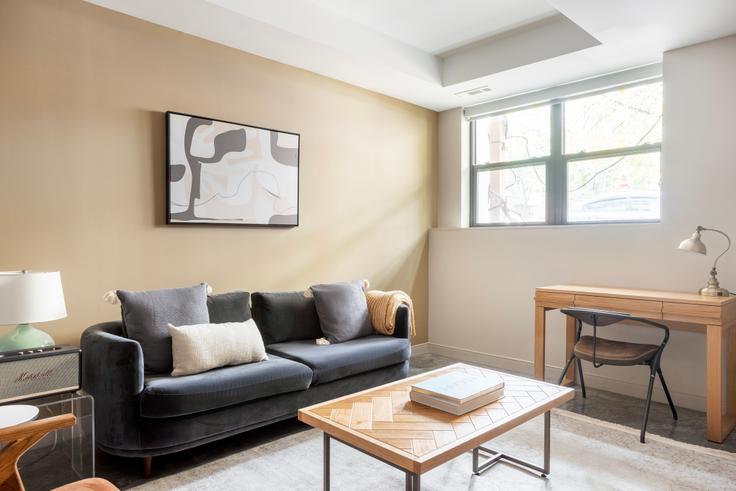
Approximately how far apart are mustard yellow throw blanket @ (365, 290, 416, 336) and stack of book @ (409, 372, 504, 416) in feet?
4.73

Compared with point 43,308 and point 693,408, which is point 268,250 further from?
point 693,408

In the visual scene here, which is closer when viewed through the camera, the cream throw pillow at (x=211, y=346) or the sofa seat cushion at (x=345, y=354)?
the cream throw pillow at (x=211, y=346)

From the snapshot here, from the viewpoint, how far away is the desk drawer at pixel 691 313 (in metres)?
2.81

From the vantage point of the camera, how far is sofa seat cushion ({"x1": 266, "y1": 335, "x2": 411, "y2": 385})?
301 centimetres

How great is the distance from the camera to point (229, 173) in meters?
3.43

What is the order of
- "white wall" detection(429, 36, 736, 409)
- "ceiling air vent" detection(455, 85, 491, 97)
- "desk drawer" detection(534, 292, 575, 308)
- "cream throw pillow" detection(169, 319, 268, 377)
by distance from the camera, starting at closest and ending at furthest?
"cream throw pillow" detection(169, 319, 268, 377), "white wall" detection(429, 36, 736, 409), "desk drawer" detection(534, 292, 575, 308), "ceiling air vent" detection(455, 85, 491, 97)

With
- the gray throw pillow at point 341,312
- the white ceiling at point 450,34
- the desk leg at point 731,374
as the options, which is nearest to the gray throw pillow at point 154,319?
the gray throw pillow at point 341,312

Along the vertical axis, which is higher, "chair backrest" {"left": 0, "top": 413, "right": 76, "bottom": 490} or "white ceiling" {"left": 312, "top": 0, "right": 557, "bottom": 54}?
"white ceiling" {"left": 312, "top": 0, "right": 557, "bottom": 54}

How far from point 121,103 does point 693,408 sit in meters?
4.29

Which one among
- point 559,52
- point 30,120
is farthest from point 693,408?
point 30,120

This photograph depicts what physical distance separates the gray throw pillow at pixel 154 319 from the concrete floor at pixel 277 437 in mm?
476

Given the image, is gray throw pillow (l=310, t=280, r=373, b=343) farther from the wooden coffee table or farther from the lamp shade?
the lamp shade

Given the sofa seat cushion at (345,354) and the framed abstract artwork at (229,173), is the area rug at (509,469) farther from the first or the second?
the framed abstract artwork at (229,173)

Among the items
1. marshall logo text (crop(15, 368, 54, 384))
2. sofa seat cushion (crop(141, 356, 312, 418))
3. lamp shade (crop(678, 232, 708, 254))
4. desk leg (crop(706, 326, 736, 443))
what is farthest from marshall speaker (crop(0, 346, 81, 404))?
lamp shade (crop(678, 232, 708, 254))
